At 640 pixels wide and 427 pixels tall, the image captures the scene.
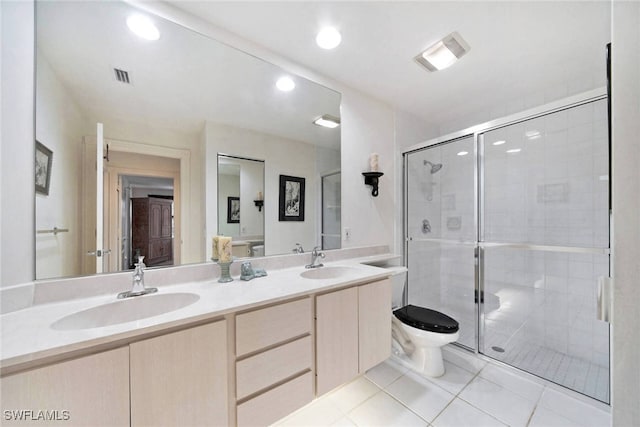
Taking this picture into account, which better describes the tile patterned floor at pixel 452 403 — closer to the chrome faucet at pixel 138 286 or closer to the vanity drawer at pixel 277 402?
the vanity drawer at pixel 277 402

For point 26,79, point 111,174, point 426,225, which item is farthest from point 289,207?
point 426,225

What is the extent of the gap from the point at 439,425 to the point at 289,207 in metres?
1.65

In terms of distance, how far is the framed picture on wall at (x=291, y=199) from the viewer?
179 cm

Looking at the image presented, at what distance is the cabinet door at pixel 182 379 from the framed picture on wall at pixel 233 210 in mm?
724

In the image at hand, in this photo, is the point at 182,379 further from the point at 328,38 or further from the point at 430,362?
the point at 328,38

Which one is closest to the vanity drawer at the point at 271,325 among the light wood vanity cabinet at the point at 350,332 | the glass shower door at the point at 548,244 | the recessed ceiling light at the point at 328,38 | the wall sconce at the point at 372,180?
the light wood vanity cabinet at the point at 350,332

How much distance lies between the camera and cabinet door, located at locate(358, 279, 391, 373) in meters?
1.44

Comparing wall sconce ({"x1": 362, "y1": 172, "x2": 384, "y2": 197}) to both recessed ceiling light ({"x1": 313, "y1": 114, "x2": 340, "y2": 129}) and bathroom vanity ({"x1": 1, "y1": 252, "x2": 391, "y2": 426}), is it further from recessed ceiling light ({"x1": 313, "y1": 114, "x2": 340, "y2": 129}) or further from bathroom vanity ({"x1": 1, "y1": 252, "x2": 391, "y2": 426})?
bathroom vanity ({"x1": 1, "y1": 252, "x2": 391, "y2": 426})

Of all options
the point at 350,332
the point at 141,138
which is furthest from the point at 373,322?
the point at 141,138

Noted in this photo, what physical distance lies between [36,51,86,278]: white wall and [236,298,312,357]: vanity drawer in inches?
33.2

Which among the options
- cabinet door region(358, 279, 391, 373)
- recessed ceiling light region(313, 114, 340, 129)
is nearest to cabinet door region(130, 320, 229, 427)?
cabinet door region(358, 279, 391, 373)

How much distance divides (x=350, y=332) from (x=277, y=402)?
0.52 m

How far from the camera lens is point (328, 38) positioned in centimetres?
149

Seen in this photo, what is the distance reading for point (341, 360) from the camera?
1339mm
